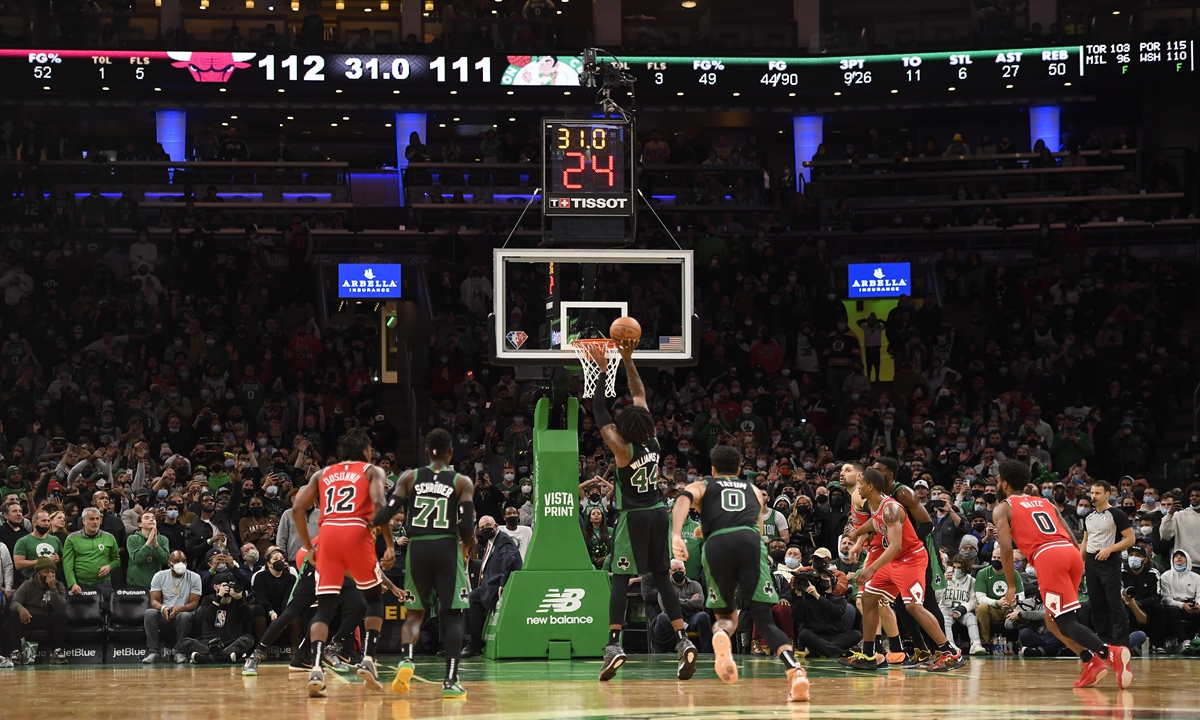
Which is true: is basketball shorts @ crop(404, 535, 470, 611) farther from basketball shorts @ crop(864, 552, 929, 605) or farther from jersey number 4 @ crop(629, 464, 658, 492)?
basketball shorts @ crop(864, 552, 929, 605)

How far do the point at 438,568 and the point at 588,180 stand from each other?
5559mm

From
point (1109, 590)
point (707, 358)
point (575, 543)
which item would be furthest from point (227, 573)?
point (707, 358)

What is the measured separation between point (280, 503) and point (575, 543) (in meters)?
4.96

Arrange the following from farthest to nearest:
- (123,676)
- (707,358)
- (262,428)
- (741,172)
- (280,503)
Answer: (741,172) → (707,358) → (262,428) → (280,503) → (123,676)

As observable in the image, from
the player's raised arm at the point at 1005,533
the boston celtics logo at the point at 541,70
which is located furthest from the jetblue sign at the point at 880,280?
the player's raised arm at the point at 1005,533

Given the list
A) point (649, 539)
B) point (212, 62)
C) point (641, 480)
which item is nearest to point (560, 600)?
point (649, 539)

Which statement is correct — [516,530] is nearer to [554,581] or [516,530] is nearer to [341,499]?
[554,581]

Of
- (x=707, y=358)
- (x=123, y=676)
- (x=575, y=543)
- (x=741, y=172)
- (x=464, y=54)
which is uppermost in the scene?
(x=464, y=54)

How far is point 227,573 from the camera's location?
52.4ft

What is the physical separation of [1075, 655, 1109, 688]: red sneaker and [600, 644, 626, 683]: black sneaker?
3690 mm

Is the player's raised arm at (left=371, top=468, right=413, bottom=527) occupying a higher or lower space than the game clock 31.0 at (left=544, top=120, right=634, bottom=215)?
Answer: lower

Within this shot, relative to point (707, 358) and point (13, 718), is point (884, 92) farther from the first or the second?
point (13, 718)

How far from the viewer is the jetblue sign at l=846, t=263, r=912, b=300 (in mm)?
31281

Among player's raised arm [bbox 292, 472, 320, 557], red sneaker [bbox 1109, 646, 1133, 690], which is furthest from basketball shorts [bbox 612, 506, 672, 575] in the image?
red sneaker [bbox 1109, 646, 1133, 690]
